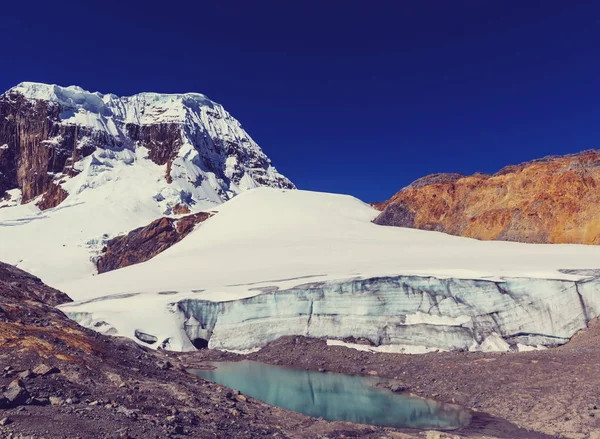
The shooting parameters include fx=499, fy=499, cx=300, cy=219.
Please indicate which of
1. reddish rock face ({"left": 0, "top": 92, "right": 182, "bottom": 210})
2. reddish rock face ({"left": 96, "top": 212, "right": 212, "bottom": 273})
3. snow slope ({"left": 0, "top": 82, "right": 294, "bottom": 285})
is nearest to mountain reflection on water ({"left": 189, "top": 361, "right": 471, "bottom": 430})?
reddish rock face ({"left": 96, "top": 212, "right": 212, "bottom": 273})

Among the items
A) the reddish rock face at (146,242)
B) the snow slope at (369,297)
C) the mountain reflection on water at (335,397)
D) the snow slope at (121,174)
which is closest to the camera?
the mountain reflection on water at (335,397)

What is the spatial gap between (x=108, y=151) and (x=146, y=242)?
4671 centimetres

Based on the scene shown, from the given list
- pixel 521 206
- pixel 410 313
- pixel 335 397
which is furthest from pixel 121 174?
pixel 335 397

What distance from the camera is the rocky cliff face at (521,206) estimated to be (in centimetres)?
3042

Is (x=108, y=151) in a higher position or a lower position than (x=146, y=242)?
higher

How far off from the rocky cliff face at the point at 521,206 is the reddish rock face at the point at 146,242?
20251 mm

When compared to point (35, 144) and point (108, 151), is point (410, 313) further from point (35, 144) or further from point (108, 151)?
point (35, 144)

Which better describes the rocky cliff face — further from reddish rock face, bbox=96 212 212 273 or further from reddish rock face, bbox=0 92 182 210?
reddish rock face, bbox=0 92 182 210

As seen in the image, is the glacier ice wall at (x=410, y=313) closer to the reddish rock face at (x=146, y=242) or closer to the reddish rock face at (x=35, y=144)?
the reddish rock face at (x=146, y=242)

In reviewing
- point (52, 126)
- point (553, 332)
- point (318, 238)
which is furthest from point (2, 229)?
point (553, 332)

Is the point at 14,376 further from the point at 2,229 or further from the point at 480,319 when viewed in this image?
the point at 2,229

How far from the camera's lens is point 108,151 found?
290ft

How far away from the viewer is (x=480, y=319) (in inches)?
765

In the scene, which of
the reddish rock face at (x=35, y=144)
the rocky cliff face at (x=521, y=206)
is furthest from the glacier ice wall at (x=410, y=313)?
the reddish rock face at (x=35, y=144)
